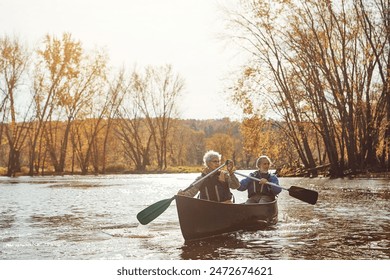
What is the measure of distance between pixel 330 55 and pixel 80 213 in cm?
737

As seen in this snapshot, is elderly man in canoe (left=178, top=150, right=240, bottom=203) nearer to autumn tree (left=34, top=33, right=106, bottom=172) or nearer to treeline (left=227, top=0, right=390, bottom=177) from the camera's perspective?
Answer: autumn tree (left=34, top=33, right=106, bottom=172)

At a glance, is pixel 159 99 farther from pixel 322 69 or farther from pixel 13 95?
pixel 322 69

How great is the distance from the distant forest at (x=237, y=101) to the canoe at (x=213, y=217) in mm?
2160

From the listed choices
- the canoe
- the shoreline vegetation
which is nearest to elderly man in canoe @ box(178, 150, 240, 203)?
the canoe

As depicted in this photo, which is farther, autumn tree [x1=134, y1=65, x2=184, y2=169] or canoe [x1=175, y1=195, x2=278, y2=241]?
autumn tree [x1=134, y1=65, x2=184, y2=169]

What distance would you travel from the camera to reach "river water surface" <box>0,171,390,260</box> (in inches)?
183

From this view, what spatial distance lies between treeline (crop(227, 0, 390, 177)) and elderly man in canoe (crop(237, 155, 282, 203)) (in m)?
5.20

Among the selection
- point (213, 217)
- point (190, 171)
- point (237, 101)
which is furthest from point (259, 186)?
point (237, 101)

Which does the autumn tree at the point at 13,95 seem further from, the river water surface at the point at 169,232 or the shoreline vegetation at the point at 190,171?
the shoreline vegetation at the point at 190,171

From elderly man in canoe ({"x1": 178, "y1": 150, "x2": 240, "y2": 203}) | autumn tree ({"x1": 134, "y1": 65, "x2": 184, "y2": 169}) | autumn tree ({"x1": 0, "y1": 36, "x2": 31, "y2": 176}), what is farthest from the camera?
autumn tree ({"x1": 0, "y1": 36, "x2": 31, "y2": 176})

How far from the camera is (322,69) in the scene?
1237 centimetres
